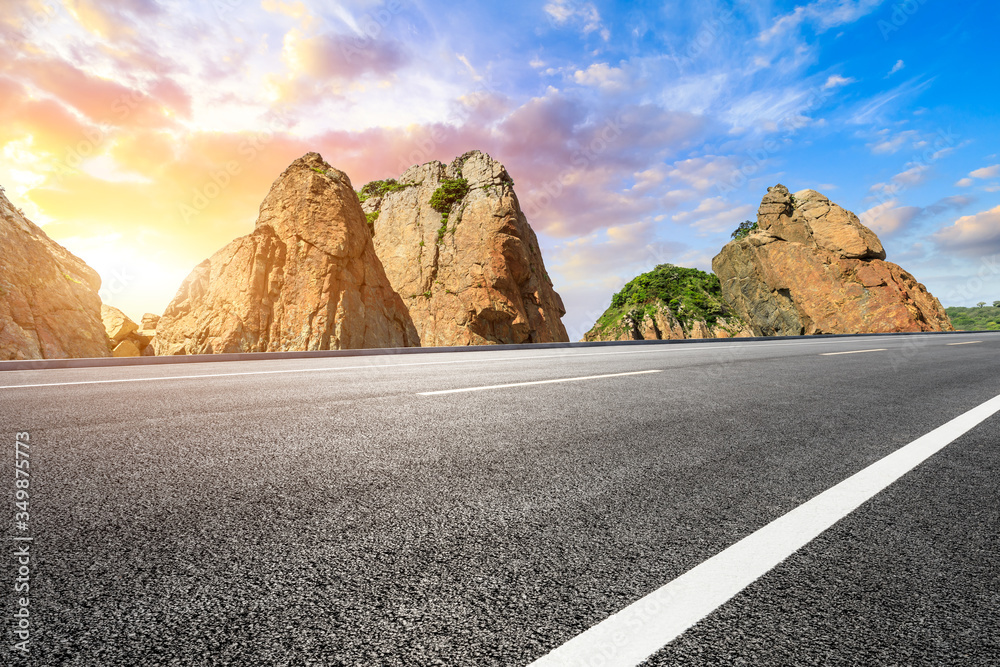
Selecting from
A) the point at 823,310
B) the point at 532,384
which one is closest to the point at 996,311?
the point at 823,310

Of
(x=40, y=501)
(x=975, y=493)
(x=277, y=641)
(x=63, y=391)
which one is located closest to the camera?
(x=277, y=641)

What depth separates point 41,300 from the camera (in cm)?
2056

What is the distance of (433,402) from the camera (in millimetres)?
4699

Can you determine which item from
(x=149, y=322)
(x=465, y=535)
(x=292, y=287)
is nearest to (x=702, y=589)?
(x=465, y=535)

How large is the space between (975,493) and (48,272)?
28.5 meters

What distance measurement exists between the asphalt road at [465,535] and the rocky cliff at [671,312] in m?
56.1

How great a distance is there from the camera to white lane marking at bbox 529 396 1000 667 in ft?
3.99

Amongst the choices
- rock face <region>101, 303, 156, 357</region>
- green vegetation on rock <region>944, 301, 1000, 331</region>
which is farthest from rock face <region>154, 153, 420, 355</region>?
green vegetation on rock <region>944, 301, 1000, 331</region>

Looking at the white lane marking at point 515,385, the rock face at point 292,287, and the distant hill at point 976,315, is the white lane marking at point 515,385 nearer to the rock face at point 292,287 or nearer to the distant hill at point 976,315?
the rock face at point 292,287

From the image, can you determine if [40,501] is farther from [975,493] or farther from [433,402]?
[975,493]

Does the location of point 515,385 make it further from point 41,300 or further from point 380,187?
point 380,187

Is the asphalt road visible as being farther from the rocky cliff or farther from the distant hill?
the distant hill

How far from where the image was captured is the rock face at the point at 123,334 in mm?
25172

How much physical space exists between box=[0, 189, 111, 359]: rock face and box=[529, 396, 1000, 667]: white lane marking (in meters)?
24.1
